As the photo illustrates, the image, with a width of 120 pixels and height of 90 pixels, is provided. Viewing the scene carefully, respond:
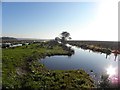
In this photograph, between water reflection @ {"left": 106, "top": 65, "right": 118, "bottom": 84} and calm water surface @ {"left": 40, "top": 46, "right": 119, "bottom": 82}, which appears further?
calm water surface @ {"left": 40, "top": 46, "right": 119, "bottom": 82}

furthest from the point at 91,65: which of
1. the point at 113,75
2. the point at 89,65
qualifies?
the point at 113,75

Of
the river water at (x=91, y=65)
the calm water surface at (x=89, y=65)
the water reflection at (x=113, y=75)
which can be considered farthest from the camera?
the calm water surface at (x=89, y=65)

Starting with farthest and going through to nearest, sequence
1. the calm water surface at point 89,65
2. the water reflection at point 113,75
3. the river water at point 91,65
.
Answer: the calm water surface at point 89,65
the river water at point 91,65
the water reflection at point 113,75

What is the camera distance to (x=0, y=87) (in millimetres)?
21094

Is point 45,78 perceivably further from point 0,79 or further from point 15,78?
point 0,79

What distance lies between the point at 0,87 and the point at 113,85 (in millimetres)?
10226

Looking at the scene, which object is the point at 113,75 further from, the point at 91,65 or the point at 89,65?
the point at 89,65

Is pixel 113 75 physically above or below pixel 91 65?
above

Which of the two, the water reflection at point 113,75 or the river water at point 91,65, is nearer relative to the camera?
the water reflection at point 113,75

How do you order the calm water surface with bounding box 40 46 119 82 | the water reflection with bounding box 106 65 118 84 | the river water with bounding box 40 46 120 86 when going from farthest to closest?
the calm water surface with bounding box 40 46 119 82 < the river water with bounding box 40 46 120 86 < the water reflection with bounding box 106 65 118 84

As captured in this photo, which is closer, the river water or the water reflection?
the water reflection

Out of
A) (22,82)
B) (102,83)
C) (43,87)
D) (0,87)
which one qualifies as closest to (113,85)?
(102,83)

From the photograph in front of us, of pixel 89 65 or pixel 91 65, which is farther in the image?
pixel 89 65

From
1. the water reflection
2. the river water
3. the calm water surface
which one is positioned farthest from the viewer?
the calm water surface
